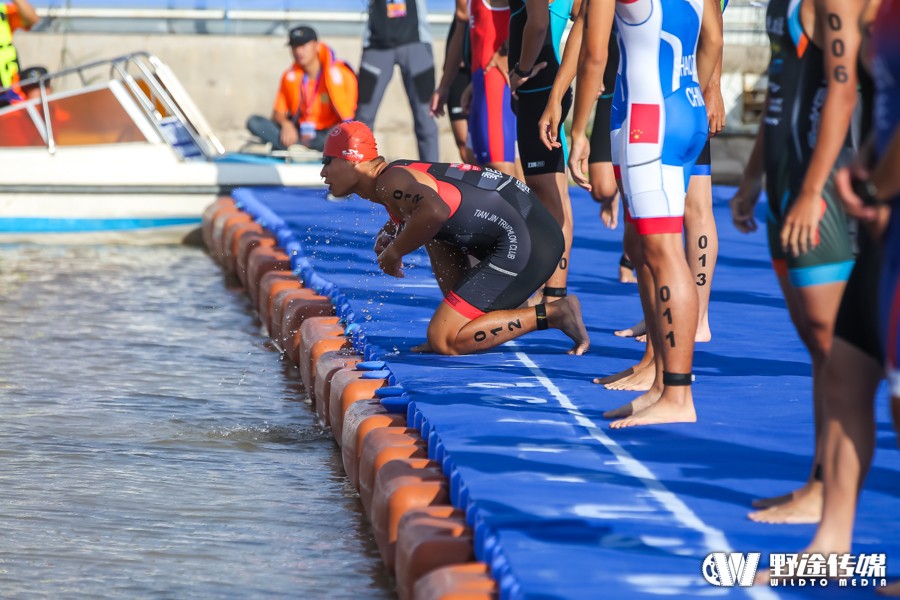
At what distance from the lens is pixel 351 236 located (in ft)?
33.3

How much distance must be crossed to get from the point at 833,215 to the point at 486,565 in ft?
3.99

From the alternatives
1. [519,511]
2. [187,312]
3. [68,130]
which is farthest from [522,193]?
[68,130]

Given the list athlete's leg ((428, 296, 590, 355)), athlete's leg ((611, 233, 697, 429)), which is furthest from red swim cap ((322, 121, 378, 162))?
athlete's leg ((611, 233, 697, 429))

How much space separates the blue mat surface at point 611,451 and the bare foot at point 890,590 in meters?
0.04

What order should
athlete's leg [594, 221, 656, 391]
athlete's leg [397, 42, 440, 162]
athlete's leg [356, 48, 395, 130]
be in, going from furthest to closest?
athlete's leg [397, 42, 440, 162] < athlete's leg [356, 48, 395, 130] < athlete's leg [594, 221, 656, 391]

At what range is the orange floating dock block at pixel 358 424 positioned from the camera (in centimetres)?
525

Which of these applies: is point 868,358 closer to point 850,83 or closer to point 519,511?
point 850,83

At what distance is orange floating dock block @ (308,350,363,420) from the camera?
6.32 meters

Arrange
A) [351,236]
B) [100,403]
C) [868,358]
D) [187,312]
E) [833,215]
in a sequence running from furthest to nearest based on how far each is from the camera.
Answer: [351,236] < [187,312] < [100,403] < [833,215] < [868,358]

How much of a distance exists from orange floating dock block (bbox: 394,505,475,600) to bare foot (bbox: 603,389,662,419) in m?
0.95

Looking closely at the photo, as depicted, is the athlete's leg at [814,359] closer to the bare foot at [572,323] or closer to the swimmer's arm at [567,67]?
the swimmer's arm at [567,67]

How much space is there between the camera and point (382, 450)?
191 inches

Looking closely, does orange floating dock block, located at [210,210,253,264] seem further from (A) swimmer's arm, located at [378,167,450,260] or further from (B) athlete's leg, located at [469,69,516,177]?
(A) swimmer's arm, located at [378,167,450,260]

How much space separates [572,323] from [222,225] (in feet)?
19.1
